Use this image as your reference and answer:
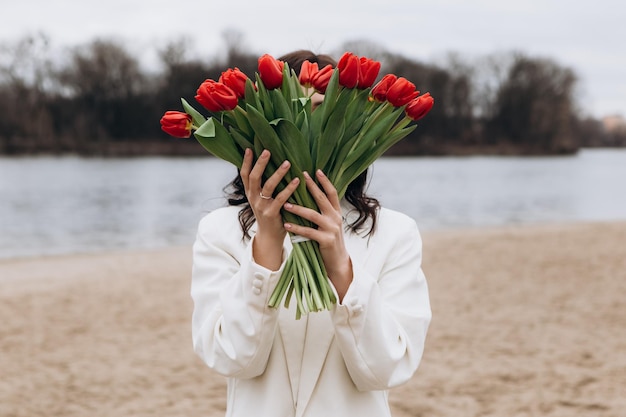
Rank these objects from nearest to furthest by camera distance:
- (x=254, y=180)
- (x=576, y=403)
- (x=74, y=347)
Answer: (x=254, y=180) < (x=576, y=403) < (x=74, y=347)

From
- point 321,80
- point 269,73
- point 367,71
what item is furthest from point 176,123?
point 367,71

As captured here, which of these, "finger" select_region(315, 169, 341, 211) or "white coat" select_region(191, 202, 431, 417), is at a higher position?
"finger" select_region(315, 169, 341, 211)

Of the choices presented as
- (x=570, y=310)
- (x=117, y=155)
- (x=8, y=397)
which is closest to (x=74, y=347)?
(x=8, y=397)

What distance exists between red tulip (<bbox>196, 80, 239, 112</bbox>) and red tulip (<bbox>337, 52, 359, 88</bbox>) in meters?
0.26

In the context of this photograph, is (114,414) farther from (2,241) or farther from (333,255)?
(2,241)

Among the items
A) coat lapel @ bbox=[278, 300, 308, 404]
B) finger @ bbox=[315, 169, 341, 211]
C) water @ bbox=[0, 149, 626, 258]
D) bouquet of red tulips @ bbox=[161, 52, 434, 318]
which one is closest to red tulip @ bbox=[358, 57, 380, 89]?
bouquet of red tulips @ bbox=[161, 52, 434, 318]

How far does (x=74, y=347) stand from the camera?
785cm

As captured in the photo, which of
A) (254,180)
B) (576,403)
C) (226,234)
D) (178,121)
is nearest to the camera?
(254,180)

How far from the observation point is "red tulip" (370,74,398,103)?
175 cm

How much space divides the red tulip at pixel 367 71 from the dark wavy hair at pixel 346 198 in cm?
38

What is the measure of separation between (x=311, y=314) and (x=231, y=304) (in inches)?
9.7

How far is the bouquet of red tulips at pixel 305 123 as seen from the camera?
164 centimetres

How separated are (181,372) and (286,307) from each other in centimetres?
545

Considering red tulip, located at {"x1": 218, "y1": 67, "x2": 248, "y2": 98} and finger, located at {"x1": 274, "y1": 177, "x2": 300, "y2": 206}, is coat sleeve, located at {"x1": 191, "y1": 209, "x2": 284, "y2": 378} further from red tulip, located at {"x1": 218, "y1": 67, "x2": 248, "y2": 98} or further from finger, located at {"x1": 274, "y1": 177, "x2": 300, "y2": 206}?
red tulip, located at {"x1": 218, "y1": 67, "x2": 248, "y2": 98}
